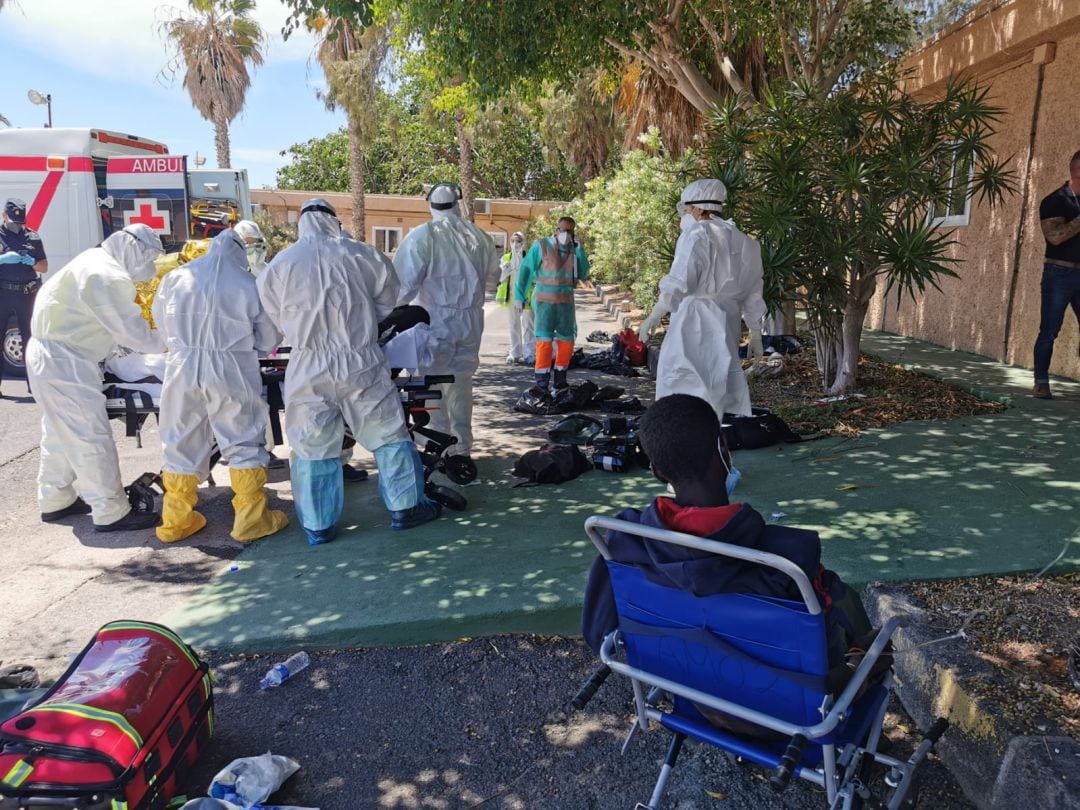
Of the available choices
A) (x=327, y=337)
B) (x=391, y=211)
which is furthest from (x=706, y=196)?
(x=391, y=211)

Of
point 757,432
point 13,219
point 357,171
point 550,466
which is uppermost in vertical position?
point 357,171

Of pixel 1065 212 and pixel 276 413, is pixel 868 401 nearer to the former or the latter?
pixel 1065 212

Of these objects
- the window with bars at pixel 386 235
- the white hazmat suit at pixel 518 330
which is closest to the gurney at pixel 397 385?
the white hazmat suit at pixel 518 330

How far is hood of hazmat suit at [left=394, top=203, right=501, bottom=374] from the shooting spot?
5.99m

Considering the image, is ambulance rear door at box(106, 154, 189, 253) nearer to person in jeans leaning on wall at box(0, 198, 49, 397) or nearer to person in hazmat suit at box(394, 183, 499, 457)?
person in jeans leaning on wall at box(0, 198, 49, 397)

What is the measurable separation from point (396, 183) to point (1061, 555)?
37.4m

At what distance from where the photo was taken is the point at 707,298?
16.8ft

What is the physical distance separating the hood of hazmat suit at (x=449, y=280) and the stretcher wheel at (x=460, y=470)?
75 cm

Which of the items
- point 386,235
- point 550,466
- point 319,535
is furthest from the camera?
point 386,235

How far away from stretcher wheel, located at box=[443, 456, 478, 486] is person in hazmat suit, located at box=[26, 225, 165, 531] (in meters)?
2.01

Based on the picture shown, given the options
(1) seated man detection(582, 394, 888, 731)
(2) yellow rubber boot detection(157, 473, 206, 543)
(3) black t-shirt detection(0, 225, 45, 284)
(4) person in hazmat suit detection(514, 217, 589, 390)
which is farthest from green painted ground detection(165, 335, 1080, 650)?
(3) black t-shirt detection(0, 225, 45, 284)

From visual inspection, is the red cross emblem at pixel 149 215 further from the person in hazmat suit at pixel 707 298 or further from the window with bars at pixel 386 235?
the window with bars at pixel 386 235

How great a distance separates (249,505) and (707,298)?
3052 millimetres

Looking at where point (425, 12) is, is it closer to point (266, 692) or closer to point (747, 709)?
point (266, 692)
